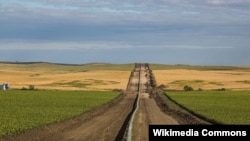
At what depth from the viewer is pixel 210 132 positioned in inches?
623

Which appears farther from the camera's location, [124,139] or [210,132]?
[124,139]

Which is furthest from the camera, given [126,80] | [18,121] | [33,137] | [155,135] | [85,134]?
[126,80]

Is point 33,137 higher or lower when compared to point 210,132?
lower

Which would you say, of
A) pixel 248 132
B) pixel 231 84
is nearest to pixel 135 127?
pixel 248 132

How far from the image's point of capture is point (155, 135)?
15.5 m

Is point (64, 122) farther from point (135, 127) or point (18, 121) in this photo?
point (135, 127)

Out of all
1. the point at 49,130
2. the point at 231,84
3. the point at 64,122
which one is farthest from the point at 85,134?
the point at 231,84

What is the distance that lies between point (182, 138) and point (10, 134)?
18.1 m

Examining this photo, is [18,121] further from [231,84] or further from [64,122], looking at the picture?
[231,84]

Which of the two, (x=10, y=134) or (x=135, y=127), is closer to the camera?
(x=10, y=134)

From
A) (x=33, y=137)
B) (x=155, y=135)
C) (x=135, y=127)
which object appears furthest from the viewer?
(x=135, y=127)

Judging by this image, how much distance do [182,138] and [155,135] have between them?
2.82ft

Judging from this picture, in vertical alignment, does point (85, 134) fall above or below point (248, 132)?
below

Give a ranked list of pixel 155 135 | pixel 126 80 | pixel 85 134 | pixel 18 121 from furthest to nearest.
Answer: pixel 126 80, pixel 18 121, pixel 85 134, pixel 155 135
